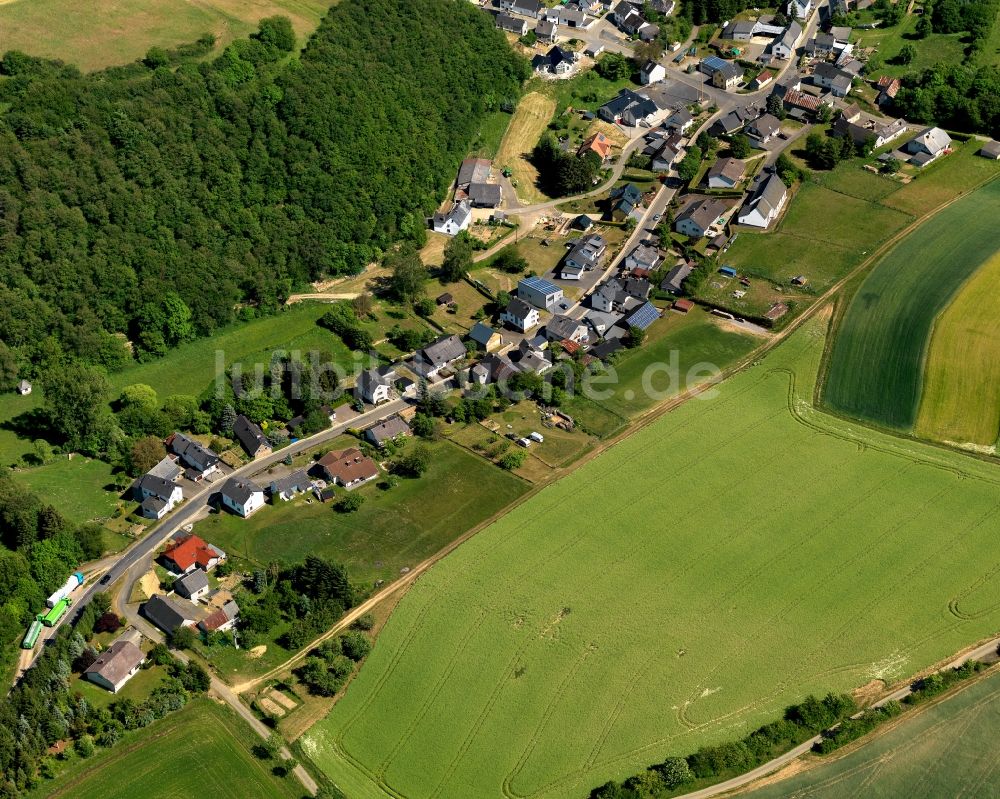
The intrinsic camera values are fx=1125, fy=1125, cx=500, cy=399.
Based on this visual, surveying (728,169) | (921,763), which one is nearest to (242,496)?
(921,763)

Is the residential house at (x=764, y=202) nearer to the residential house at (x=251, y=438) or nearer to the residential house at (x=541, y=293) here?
the residential house at (x=541, y=293)


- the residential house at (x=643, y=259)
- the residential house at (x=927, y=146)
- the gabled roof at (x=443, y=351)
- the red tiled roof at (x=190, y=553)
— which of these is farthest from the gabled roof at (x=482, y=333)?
the residential house at (x=927, y=146)

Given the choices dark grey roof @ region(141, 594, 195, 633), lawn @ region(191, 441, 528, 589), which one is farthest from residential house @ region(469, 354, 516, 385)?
dark grey roof @ region(141, 594, 195, 633)

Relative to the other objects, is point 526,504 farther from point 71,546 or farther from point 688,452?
point 71,546

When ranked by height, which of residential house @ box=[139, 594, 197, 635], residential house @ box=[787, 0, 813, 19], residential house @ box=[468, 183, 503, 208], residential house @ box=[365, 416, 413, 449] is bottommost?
residential house @ box=[139, 594, 197, 635]

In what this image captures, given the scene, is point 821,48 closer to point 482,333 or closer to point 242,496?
point 482,333

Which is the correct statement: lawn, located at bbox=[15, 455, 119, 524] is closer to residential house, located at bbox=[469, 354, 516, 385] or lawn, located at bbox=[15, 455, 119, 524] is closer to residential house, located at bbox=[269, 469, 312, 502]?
residential house, located at bbox=[269, 469, 312, 502]
